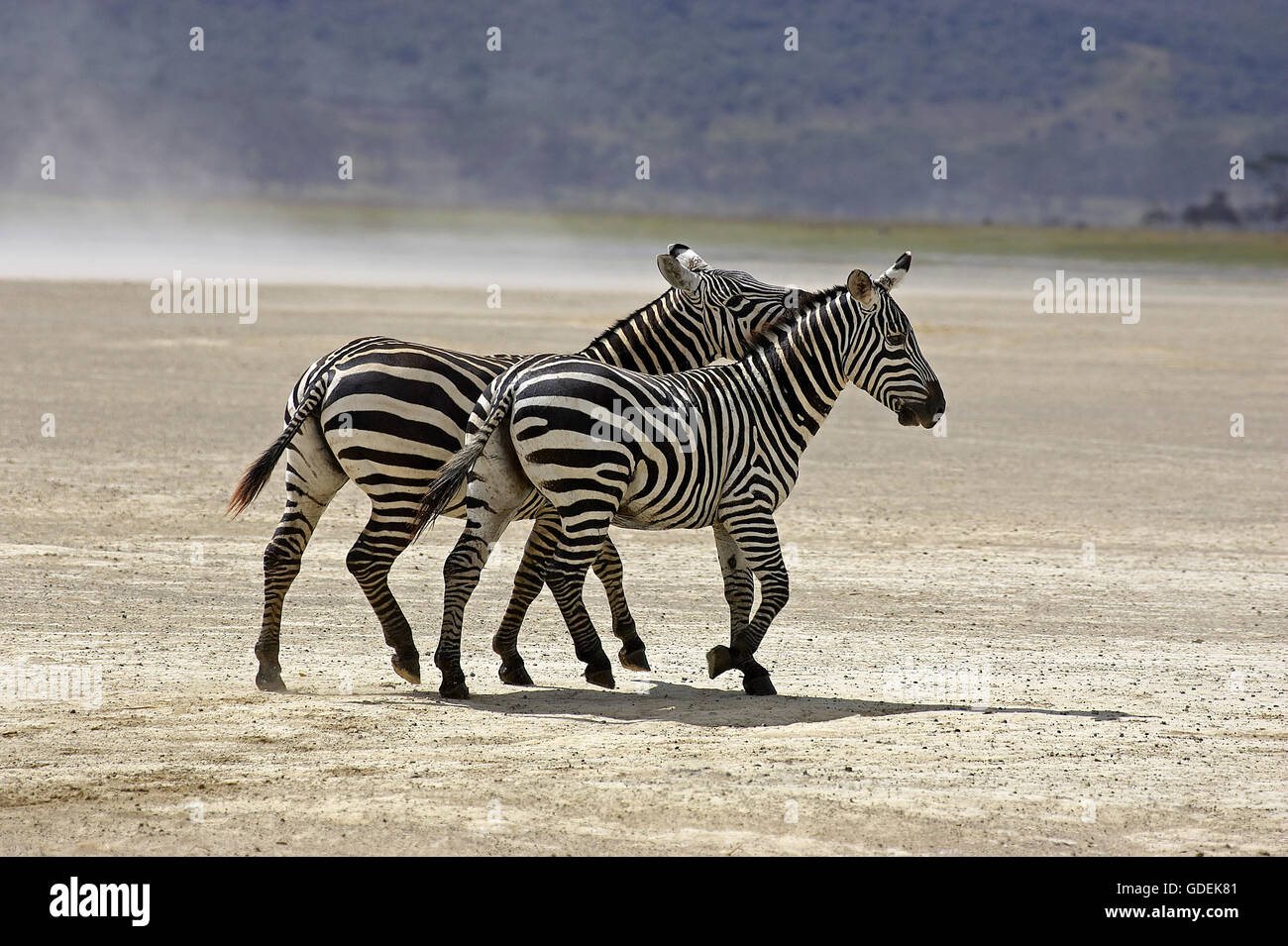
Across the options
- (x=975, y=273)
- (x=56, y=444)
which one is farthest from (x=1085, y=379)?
(x=975, y=273)

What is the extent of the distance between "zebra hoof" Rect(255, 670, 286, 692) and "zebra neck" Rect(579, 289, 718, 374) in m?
2.48

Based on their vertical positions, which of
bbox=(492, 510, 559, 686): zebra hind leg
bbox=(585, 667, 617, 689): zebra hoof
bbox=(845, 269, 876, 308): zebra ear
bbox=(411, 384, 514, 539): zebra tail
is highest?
bbox=(845, 269, 876, 308): zebra ear

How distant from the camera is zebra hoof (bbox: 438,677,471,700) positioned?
8195 mm

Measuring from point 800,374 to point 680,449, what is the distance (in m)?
1.01

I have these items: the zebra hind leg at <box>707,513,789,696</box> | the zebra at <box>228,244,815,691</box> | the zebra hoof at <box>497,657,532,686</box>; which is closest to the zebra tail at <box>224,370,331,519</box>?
the zebra at <box>228,244,815,691</box>

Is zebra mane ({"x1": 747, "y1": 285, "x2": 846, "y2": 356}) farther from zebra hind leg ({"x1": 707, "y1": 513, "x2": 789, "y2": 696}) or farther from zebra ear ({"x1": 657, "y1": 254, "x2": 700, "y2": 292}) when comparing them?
zebra hind leg ({"x1": 707, "y1": 513, "x2": 789, "y2": 696})

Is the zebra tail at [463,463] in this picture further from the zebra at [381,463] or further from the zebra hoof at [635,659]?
the zebra hoof at [635,659]

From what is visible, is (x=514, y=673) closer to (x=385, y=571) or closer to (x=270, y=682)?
(x=385, y=571)

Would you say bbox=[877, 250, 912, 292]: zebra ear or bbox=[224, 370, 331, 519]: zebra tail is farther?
bbox=[877, 250, 912, 292]: zebra ear

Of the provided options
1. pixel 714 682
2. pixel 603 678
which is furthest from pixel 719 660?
pixel 603 678

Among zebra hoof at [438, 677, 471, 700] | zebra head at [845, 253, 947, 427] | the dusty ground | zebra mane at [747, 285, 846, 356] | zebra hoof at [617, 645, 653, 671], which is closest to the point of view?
the dusty ground

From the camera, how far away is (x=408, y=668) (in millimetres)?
8500

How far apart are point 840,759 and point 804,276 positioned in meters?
58.7
